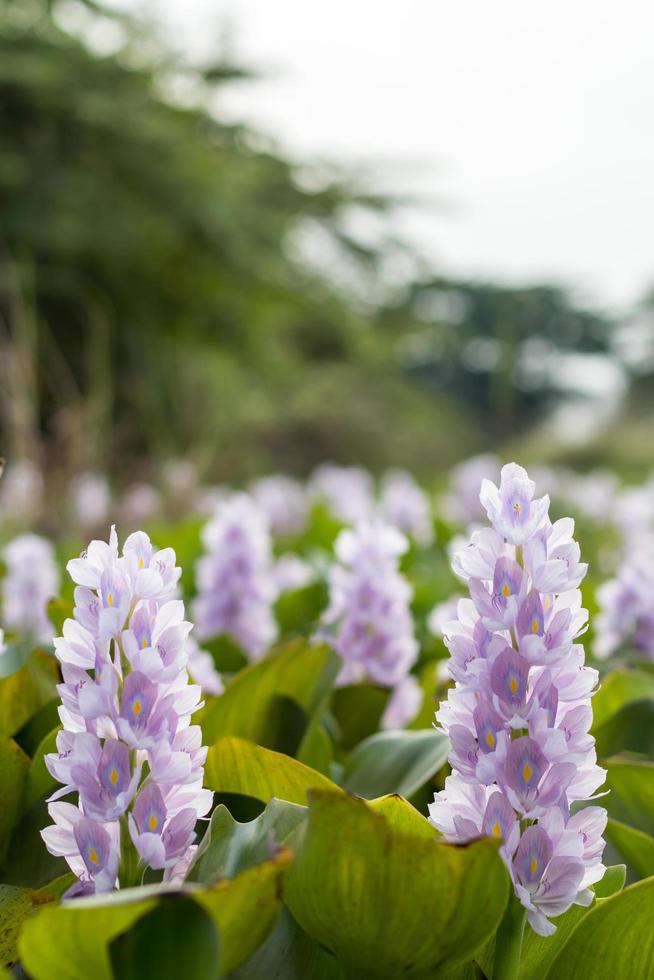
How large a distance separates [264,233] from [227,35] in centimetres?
256

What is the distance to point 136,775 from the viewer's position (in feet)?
2.21

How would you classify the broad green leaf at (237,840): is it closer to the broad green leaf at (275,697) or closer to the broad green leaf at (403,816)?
the broad green leaf at (403,816)

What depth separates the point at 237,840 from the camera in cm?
73

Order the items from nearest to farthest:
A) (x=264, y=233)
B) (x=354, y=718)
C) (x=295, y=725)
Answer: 1. (x=295, y=725)
2. (x=354, y=718)
3. (x=264, y=233)

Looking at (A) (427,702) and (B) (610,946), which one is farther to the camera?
(A) (427,702)

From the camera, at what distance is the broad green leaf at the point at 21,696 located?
110 cm

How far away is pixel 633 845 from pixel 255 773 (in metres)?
0.38

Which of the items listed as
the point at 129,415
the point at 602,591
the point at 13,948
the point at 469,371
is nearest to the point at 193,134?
the point at 129,415

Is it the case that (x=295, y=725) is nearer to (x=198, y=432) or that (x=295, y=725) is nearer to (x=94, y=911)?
(x=94, y=911)

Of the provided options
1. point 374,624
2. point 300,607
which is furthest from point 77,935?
point 300,607

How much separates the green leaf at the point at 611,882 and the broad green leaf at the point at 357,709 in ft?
1.86

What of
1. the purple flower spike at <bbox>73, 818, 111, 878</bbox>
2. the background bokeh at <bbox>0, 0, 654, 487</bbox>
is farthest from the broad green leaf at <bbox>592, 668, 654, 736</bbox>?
the background bokeh at <bbox>0, 0, 654, 487</bbox>

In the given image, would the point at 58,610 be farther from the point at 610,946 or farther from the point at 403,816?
the point at 610,946

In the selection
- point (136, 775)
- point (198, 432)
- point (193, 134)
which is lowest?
point (136, 775)
